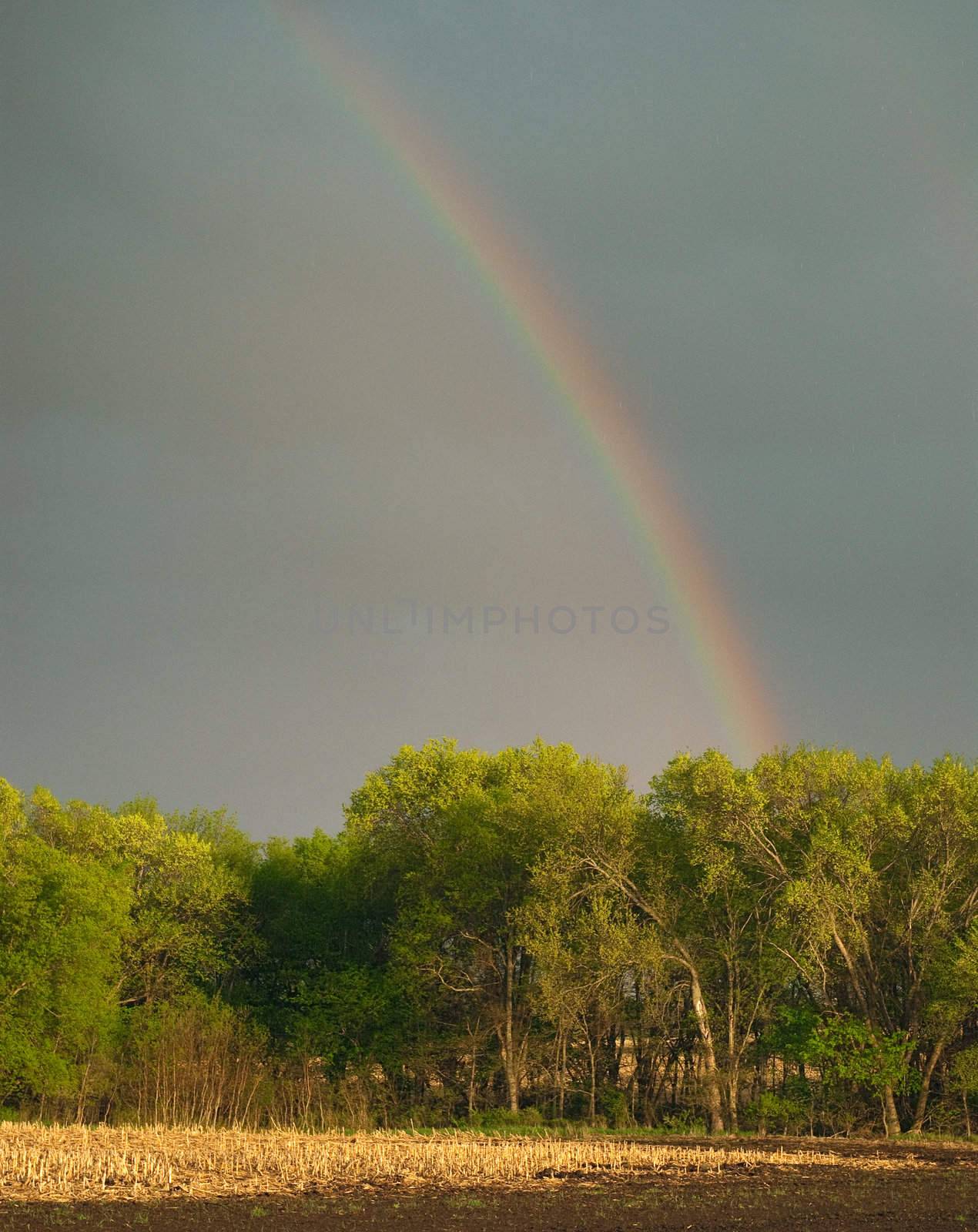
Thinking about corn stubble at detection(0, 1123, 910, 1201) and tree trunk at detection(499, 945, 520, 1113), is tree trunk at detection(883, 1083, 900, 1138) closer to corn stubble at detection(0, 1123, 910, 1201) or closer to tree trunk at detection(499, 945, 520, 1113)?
corn stubble at detection(0, 1123, 910, 1201)

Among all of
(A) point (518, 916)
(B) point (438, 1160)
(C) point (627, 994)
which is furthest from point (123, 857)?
(B) point (438, 1160)

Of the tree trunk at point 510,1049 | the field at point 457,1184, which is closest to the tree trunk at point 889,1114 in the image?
the field at point 457,1184

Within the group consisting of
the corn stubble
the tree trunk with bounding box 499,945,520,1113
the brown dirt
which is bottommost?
the brown dirt

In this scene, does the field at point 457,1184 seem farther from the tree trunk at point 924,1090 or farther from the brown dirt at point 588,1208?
the tree trunk at point 924,1090

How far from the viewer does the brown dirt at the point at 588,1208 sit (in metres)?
20.8

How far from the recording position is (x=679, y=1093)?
186 ft

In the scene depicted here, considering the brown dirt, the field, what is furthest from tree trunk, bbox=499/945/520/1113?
the brown dirt

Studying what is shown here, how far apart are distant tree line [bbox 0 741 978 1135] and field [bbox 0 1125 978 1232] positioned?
9.27 meters

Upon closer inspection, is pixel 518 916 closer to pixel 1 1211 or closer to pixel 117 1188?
pixel 117 1188

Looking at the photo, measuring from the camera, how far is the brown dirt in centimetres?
2081

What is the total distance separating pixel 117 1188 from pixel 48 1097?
101ft

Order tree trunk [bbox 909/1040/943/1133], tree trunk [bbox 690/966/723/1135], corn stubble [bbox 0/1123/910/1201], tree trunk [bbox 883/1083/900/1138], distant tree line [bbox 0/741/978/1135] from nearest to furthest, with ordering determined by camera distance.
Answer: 1. corn stubble [bbox 0/1123/910/1201]
2. tree trunk [bbox 883/1083/900/1138]
3. tree trunk [bbox 909/1040/943/1133]
4. distant tree line [bbox 0/741/978/1135]
5. tree trunk [bbox 690/966/723/1135]

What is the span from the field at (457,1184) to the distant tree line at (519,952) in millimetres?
9271

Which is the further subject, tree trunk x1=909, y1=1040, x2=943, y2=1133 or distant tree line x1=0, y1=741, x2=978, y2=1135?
distant tree line x1=0, y1=741, x2=978, y2=1135
